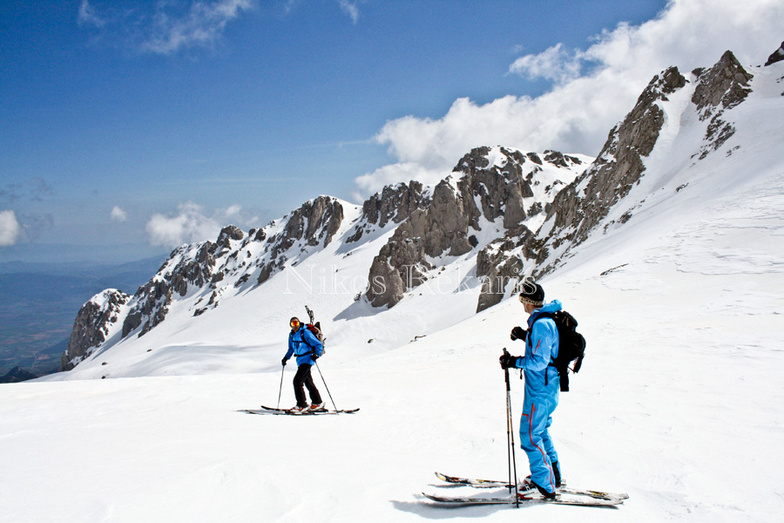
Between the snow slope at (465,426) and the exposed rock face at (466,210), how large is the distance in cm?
5772

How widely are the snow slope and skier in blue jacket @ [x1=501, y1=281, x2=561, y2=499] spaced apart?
0.44 m

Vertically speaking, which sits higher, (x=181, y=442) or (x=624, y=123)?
(x=624, y=123)

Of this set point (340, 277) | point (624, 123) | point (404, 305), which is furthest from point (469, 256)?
point (624, 123)

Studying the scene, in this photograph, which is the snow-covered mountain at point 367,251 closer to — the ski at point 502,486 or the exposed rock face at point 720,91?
the exposed rock face at point 720,91

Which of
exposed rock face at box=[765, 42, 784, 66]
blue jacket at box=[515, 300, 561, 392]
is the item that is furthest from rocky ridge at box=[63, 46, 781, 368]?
blue jacket at box=[515, 300, 561, 392]

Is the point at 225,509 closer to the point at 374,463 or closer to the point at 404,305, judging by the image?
the point at 374,463

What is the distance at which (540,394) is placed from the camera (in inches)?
178

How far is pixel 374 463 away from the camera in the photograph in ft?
17.8

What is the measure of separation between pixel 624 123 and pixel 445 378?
5249cm

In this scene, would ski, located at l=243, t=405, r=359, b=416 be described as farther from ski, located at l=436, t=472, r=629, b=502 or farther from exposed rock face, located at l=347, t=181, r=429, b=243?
exposed rock face, located at l=347, t=181, r=429, b=243

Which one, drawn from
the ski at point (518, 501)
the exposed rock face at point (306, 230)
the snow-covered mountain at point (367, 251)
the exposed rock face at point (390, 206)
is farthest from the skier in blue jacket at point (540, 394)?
the exposed rock face at point (306, 230)

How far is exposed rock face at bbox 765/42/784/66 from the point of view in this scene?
155ft

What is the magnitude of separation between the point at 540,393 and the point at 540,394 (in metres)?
0.01

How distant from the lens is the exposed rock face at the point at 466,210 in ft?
256
